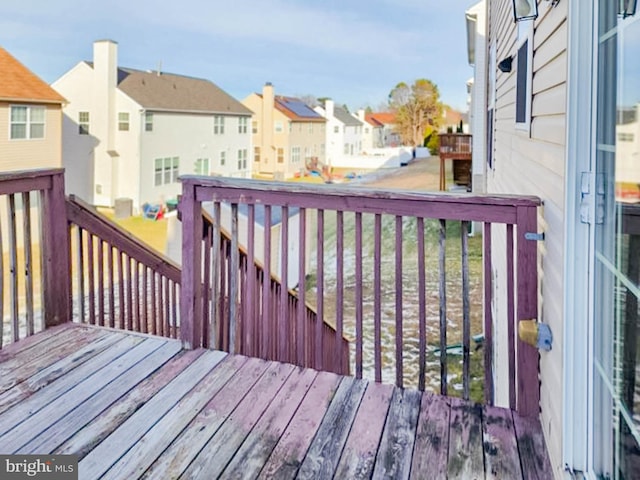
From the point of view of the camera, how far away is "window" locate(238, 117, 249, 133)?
2505cm

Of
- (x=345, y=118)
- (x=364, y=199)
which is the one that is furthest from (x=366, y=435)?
(x=345, y=118)

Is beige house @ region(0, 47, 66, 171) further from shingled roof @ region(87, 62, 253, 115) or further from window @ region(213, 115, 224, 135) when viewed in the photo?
window @ region(213, 115, 224, 135)

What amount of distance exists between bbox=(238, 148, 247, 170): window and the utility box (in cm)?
795

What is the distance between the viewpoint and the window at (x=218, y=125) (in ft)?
Answer: 75.8

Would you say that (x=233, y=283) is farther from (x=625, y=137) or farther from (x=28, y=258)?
(x=625, y=137)

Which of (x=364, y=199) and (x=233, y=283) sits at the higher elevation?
(x=364, y=199)

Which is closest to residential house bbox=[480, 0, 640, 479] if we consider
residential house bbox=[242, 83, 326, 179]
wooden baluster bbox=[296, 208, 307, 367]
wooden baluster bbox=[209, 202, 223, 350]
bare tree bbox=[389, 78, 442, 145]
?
wooden baluster bbox=[296, 208, 307, 367]

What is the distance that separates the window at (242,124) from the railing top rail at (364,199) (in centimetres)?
2301

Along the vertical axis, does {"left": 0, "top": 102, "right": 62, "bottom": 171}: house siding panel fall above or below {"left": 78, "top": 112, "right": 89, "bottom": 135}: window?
below

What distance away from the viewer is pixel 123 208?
1800 cm

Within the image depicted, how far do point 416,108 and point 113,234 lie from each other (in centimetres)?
4233

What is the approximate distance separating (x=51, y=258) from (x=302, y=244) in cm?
163

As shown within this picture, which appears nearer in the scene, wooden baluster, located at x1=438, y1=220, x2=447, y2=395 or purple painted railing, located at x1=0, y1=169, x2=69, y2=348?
wooden baluster, located at x1=438, y1=220, x2=447, y2=395

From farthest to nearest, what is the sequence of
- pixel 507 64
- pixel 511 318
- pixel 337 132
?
pixel 337 132 < pixel 507 64 < pixel 511 318
